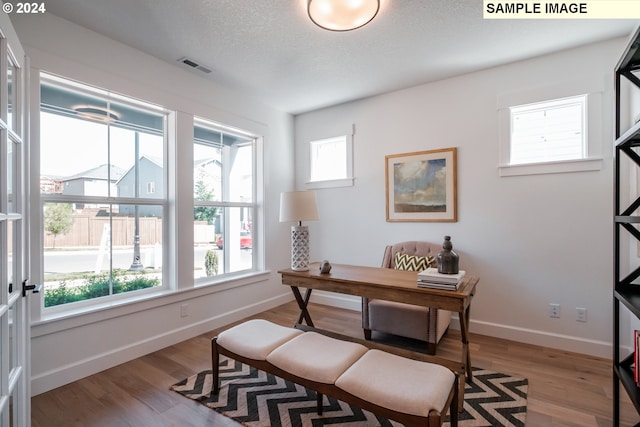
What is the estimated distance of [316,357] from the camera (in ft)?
5.46

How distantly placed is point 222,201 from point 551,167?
339 centimetres

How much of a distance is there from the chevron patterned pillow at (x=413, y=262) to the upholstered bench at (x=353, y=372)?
1.45 metres

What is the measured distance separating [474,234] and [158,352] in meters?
3.27

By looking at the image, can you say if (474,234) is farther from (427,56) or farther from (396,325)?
(427,56)

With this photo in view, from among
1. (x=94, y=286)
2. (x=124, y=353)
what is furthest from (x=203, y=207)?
(x=124, y=353)

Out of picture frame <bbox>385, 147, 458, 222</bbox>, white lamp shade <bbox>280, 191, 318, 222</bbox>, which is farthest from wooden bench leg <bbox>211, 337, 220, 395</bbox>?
picture frame <bbox>385, 147, 458, 222</bbox>

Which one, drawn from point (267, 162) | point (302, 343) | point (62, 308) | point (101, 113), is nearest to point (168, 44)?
point (101, 113)

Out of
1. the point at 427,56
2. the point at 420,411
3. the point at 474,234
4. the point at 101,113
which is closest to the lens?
the point at 420,411

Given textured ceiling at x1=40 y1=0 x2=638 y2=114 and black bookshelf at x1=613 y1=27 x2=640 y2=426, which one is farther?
textured ceiling at x1=40 y1=0 x2=638 y2=114

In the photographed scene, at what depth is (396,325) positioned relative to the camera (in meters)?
2.81

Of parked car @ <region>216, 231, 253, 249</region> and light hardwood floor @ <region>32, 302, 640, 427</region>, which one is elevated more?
parked car @ <region>216, 231, 253, 249</region>

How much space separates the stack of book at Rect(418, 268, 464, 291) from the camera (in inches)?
73.1

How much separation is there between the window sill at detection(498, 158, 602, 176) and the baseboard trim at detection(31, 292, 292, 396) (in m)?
3.20

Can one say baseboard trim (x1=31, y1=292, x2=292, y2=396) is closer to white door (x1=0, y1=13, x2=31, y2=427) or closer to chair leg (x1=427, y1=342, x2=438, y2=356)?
white door (x1=0, y1=13, x2=31, y2=427)
